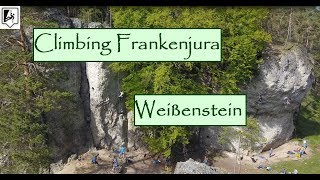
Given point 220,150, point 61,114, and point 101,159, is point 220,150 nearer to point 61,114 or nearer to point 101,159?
point 101,159

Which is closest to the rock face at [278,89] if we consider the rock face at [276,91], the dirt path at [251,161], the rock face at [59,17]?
the rock face at [276,91]

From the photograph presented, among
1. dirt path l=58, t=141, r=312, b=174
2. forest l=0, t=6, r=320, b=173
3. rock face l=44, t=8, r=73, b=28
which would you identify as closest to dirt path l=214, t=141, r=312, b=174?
dirt path l=58, t=141, r=312, b=174

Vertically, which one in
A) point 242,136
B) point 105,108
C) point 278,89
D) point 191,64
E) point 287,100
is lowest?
point 242,136

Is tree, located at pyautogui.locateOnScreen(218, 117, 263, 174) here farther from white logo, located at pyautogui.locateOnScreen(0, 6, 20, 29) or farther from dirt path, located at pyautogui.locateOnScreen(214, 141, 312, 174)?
white logo, located at pyautogui.locateOnScreen(0, 6, 20, 29)

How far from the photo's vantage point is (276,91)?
24.4 meters

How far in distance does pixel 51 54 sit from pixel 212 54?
12.0 ft

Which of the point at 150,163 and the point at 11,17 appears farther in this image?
the point at 150,163

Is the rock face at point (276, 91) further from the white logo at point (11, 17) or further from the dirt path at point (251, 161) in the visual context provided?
the white logo at point (11, 17)

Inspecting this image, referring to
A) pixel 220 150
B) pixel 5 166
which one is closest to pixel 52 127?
pixel 5 166

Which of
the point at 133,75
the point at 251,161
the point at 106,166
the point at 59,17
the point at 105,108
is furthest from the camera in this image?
the point at 251,161

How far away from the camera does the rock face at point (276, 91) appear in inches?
939

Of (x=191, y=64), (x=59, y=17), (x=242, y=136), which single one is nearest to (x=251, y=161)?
(x=242, y=136)

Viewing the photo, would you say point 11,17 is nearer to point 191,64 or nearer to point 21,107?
point 21,107

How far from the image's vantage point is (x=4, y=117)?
16547mm
